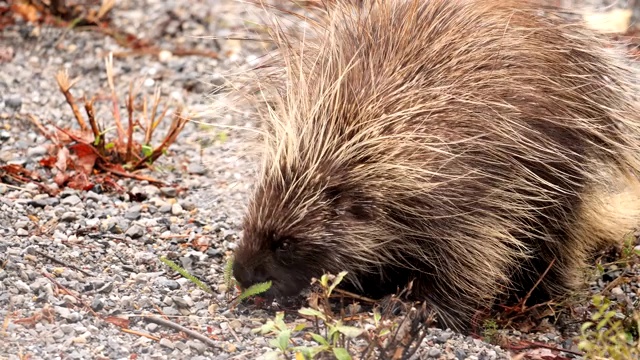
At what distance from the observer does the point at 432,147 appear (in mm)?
3283

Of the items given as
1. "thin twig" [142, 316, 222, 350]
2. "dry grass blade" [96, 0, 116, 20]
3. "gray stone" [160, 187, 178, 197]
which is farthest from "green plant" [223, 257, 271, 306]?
"dry grass blade" [96, 0, 116, 20]

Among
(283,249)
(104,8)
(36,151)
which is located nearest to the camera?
(283,249)

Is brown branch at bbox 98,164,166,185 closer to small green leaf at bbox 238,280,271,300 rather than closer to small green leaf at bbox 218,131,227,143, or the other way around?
small green leaf at bbox 218,131,227,143

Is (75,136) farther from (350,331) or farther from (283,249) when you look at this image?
(350,331)

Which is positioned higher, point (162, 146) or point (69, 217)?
point (162, 146)

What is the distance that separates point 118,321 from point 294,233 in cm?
66

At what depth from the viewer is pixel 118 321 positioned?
3037mm

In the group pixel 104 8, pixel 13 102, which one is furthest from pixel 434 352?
pixel 104 8

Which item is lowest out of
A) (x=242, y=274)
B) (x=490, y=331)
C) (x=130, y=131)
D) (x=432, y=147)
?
(x=490, y=331)

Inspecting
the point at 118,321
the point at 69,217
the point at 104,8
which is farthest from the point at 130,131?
the point at 104,8

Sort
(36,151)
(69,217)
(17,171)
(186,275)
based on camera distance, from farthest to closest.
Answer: (36,151), (17,171), (69,217), (186,275)

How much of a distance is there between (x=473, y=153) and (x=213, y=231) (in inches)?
49.6

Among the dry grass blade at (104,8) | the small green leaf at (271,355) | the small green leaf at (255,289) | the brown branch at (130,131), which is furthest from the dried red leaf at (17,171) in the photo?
the dry grass blade at (104,8)

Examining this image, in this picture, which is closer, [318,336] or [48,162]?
[318,336]
